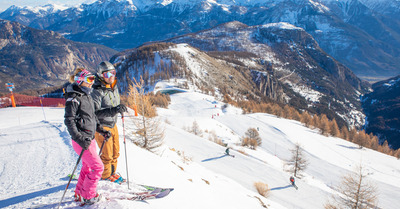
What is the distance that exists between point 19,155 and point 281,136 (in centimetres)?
3765

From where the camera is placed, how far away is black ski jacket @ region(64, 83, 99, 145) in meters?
3.43

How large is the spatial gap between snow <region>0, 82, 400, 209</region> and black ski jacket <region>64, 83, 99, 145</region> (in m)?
1.51

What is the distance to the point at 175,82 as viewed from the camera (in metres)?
83.2

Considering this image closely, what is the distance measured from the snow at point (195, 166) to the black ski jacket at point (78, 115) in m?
1.51

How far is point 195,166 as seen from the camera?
13062 mm

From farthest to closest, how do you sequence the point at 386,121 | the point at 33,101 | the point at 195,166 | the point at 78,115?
the point at 386,121 → the point at 33,101 → the point at 195,166 → the point at 78,115

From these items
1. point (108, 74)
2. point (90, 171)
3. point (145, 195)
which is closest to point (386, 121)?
point (145, 195)

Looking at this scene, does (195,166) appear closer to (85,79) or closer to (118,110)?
(118,110)

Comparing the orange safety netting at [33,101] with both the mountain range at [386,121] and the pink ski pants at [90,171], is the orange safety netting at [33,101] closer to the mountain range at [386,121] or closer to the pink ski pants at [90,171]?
the pink ski pants at [90,171]

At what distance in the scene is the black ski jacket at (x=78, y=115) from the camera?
11.3 ft

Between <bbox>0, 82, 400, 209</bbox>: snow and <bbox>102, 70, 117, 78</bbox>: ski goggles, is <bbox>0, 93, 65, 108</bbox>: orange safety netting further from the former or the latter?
<bbox>102, 70, 117, 78</bbox>: ski goggles

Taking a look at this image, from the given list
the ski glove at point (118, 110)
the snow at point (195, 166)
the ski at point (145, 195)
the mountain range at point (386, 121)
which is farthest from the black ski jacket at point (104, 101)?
the mountain range at point (386, 121)

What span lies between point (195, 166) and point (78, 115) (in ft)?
34.1

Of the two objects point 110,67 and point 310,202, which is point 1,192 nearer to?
point 110,67
